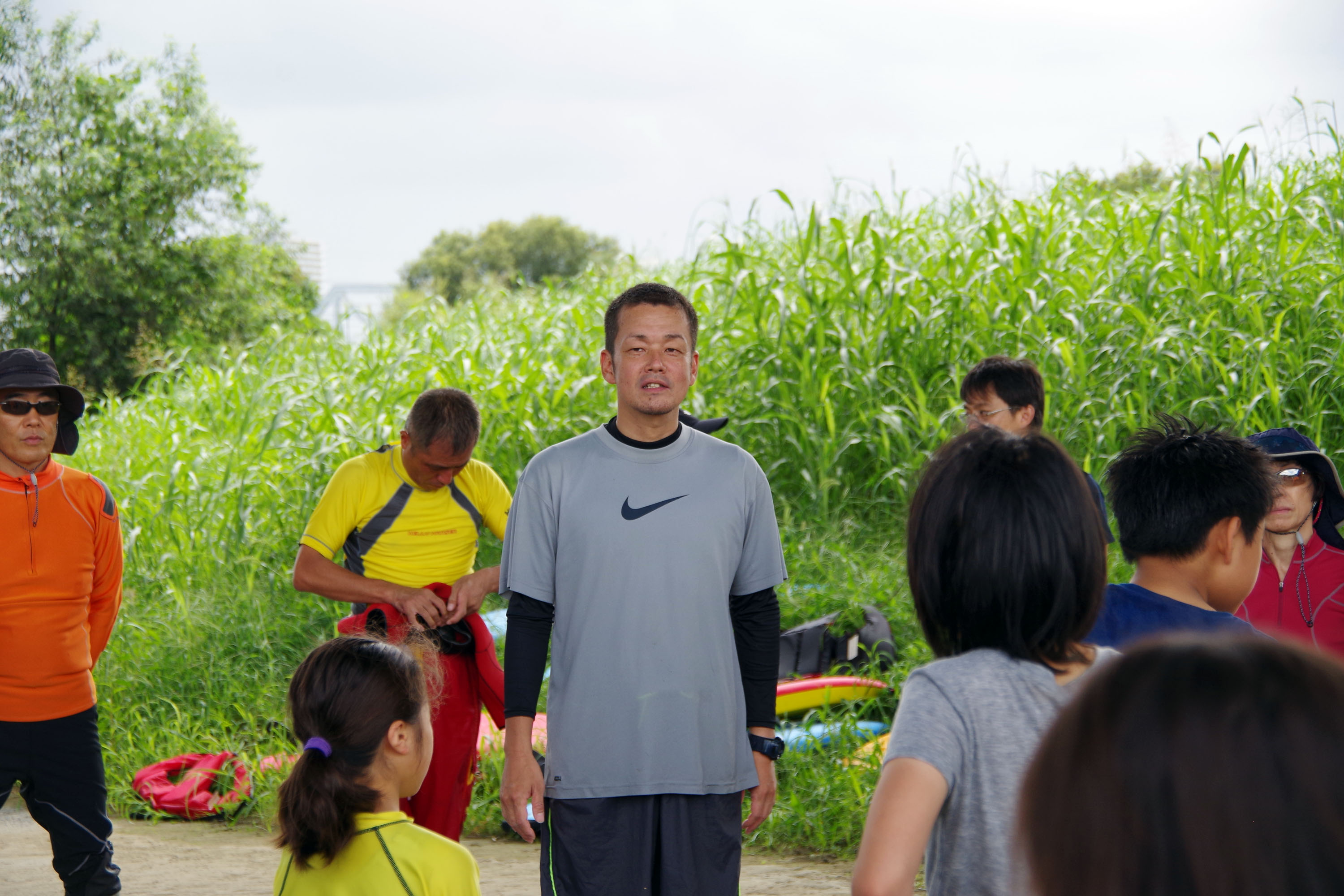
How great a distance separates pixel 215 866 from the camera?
4762 millimetres

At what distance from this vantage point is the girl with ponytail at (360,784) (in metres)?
1.96

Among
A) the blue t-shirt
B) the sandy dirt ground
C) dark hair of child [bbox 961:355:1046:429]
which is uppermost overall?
dark hair of child [bbox 961:355:1046:429]

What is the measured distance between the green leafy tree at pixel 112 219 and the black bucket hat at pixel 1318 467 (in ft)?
60.4

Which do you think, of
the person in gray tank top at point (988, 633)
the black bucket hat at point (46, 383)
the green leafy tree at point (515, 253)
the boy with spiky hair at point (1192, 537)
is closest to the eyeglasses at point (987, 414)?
the boy with spiky hair at point (1192, 537)

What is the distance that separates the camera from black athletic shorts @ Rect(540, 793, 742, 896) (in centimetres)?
→ 259

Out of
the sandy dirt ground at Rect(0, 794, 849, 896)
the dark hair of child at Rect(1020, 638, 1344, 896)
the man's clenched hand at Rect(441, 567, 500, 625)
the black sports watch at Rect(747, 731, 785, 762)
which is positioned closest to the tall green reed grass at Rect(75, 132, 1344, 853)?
the sandy dirt ground at Rect(0, 794, 849, 896)

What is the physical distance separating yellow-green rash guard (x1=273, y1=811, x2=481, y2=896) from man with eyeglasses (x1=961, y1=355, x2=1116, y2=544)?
2.79 metres

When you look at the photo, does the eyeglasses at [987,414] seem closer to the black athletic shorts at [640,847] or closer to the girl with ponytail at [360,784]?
the black athletic shorts at [640,847]

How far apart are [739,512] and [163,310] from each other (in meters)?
19.8

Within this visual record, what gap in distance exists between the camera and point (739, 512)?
2.76m

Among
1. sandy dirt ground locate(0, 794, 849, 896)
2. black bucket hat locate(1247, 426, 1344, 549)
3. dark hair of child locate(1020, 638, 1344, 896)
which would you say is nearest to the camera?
dark hair of child locate(1020, 638, 1344, 896)

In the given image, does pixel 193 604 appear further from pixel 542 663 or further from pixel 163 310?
pixel 163 310

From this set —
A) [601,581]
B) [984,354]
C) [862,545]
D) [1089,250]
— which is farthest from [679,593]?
[1089,250]

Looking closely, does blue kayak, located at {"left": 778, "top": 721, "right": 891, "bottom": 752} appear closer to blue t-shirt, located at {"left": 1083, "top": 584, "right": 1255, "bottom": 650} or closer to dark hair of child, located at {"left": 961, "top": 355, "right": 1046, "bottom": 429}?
dark hair of child, located at {"left": 961, "top": 355, "right": 1046, "bottom": 429}
